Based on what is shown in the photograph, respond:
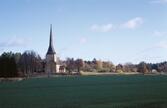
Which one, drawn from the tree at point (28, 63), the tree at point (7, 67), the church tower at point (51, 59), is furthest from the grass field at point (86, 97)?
the church tower at point (51, 59)

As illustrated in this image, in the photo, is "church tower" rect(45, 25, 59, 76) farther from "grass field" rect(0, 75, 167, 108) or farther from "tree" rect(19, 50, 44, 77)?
"grass field" rect(0, 75, 167, 108)

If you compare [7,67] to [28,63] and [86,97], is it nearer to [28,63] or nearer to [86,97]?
[28,63]

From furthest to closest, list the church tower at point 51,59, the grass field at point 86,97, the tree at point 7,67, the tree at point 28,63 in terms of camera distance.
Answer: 1. the church tower at point 51,59
2. the tree at point 28,63
3. the tree at point 7,67
4. the grass field at point 86,97

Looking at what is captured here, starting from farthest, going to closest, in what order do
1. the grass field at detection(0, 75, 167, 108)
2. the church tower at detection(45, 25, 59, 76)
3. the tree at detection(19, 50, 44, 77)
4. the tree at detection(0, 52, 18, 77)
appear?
the church tower at detection(45, 25, 59, 76) < the tree at detection(19, 50, 44, 77) < the tree at detection(0, 52, 18, 77) < the grass field at detection(0, 75, 167, 108)

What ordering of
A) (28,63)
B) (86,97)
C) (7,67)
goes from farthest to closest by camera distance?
1. (28,63)
2. (7,67)
3. (86,97)

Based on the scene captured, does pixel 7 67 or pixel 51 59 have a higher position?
pixel 51 59

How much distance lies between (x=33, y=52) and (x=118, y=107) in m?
158

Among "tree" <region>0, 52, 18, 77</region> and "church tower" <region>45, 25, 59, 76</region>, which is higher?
"church tower" <region>45, 25, 59, 76</region>

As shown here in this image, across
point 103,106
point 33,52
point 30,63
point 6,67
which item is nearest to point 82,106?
point 103,106

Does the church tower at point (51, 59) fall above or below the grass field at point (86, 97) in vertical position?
above

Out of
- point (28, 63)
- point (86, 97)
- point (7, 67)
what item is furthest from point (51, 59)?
point (86, 97)

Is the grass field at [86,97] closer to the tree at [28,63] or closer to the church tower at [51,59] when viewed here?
the tree at [28,63]

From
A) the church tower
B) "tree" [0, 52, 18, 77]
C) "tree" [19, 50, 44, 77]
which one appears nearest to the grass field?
"tree" [0, 52, 18, 77]

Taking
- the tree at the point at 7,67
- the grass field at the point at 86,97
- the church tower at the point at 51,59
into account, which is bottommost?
the grass field at the point at 86,97
